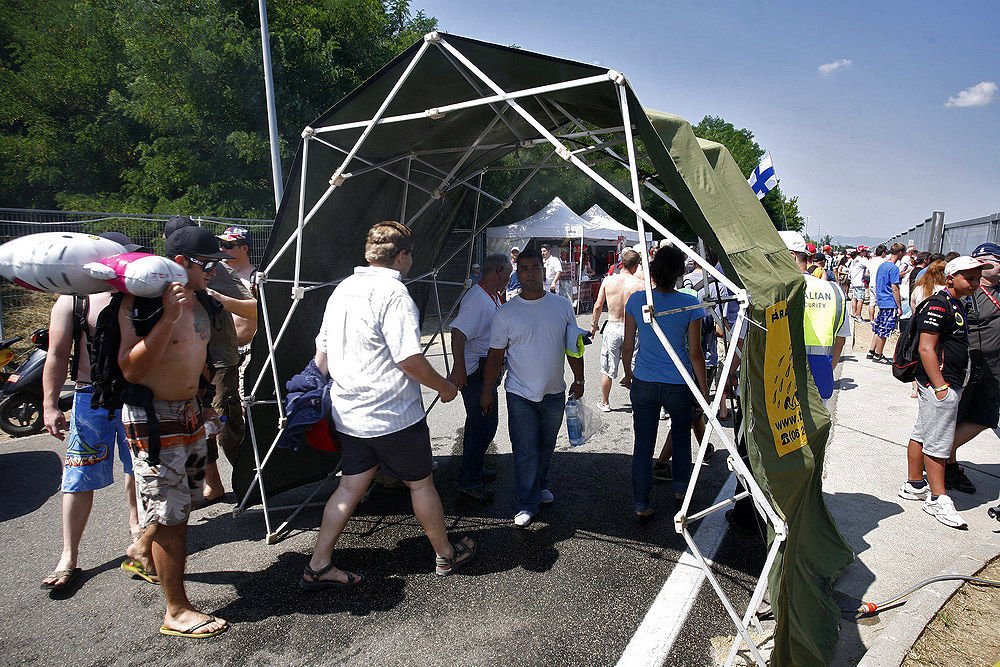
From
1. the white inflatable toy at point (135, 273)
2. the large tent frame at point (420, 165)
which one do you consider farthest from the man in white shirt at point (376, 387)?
the white inflatable toy at point (135, 273)

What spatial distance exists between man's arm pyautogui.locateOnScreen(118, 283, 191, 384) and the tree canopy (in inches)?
580

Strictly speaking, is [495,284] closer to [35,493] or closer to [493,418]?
[493,418]

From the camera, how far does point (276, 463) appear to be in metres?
4.38

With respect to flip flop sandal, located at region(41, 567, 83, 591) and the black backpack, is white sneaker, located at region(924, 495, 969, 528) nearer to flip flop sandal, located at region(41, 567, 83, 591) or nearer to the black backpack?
the black backpack

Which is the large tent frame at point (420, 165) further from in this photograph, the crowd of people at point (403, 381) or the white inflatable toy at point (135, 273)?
the white inflatable toy at point (135, 273)

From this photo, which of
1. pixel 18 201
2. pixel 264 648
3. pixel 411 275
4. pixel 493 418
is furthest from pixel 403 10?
pixel 264 648

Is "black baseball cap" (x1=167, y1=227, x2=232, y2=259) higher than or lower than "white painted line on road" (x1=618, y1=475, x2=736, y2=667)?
higher

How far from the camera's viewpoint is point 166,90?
17.1 meters

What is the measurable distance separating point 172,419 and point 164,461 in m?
0.21

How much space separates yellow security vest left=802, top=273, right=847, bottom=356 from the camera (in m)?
4.21

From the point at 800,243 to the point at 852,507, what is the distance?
2.62 m

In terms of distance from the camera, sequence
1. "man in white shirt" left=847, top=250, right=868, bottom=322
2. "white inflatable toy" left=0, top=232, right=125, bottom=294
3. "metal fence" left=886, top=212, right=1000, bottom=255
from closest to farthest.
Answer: "white inflatable toy" left=0, top=232, right=125, bottom=294
"metal fence" left=886, top=212, right=1000, bottom=255
"man in white shirt" left=847, top=250, right=868, bottom=322

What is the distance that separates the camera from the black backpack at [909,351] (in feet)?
15.1

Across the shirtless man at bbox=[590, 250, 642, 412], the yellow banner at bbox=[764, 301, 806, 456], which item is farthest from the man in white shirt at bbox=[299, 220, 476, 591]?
the shirtless man at bbox=[590, 250, 642, 412]
